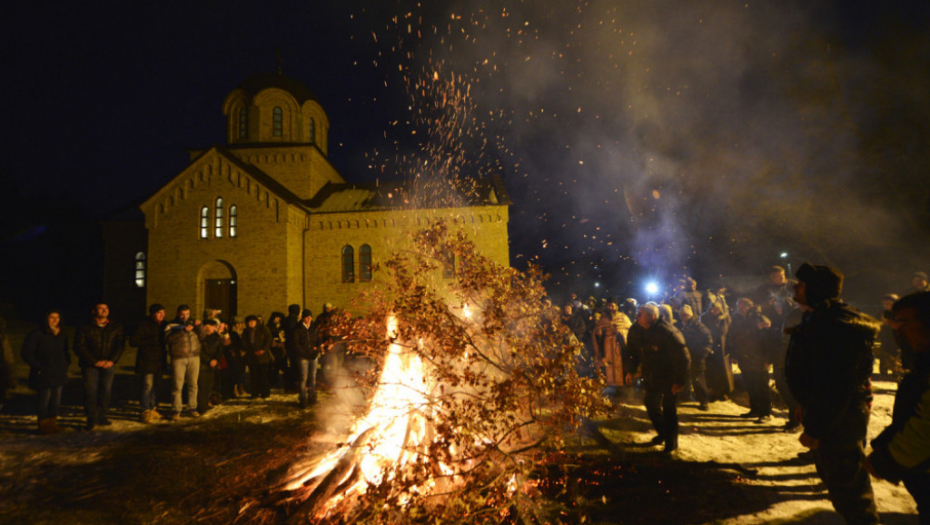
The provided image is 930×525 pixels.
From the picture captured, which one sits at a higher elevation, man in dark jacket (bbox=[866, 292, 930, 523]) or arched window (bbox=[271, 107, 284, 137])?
arched window (bbox=[271, 107, 284, 137])

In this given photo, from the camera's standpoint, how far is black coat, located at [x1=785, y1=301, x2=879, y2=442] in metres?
3.07

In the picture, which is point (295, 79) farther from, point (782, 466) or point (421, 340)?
point (782, 466)

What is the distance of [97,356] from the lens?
6.66 meters

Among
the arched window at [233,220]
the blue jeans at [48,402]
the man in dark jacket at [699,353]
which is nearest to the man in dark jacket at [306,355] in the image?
the blue jeans at [48,402]

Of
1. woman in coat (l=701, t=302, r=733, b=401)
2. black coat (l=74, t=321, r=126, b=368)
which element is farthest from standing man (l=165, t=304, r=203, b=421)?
woman in coat (l=701, t=302, r=733, b=401)

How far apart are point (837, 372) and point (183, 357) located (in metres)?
9.62

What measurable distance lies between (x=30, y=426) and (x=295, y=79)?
2505cm

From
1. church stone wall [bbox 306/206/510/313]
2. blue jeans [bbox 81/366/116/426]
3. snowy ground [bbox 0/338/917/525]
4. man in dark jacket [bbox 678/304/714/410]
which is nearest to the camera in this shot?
snowy ground [bbox 0/338/917/525]

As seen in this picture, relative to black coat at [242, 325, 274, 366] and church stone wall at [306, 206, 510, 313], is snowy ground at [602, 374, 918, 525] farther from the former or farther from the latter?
church stone wall at [306, 206, 510, 313]

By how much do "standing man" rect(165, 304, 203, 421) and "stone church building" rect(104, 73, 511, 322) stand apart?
11.2 meters

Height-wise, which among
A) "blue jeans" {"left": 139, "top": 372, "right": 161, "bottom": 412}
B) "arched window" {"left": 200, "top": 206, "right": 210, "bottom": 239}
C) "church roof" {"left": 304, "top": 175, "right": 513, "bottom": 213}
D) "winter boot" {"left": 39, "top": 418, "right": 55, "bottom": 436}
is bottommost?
"winter boot" {"left": 39, "top": 418, "right": 55, "bottom": 436}

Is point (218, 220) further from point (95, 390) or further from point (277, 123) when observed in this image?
point (95, 390)

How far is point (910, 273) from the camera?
18641 mm

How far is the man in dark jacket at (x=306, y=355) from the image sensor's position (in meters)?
8.22
